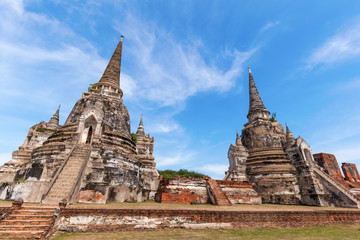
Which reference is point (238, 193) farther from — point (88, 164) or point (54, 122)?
point (54, 122)

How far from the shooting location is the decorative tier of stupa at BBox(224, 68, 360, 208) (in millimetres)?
13398

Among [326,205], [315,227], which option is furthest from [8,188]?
[326,205]

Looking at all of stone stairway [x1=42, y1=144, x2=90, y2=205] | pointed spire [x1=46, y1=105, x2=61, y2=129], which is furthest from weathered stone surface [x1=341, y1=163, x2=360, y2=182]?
pointed spire [x1=46, y1=105, x2=61, y2=129]

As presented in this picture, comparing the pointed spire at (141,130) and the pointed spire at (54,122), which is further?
the pointed spire at (54,122)

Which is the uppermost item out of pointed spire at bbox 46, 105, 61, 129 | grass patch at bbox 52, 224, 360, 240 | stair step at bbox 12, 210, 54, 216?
pointed spire at bbox 46, 105, 61, 129

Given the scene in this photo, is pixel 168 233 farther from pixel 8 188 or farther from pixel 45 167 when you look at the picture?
pixel 8 188

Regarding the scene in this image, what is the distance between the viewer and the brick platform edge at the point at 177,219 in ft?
20.1

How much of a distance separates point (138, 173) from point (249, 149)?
12.0 meters

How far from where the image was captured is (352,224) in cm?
905

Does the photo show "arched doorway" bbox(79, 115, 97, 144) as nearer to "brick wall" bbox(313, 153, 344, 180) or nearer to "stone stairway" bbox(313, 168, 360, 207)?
"stone stairway" bbox(313, 168, 360, 207)

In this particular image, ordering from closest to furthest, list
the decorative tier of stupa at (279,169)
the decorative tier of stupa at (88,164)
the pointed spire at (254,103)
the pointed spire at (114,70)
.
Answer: the decorative tier of stupa at (88,164), the decorative tier of stupa at (279,169), the pointed spire at (114,70), the pointed spire at (254,103)

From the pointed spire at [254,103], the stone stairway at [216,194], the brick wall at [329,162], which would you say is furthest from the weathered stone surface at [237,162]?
the brick wall at [329,162]

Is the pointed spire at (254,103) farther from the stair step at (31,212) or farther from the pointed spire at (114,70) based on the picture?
the stair step at (31,212)

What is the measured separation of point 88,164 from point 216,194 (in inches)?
307
